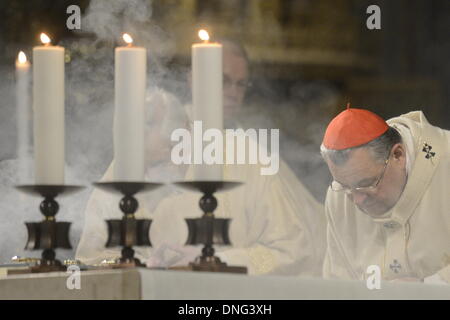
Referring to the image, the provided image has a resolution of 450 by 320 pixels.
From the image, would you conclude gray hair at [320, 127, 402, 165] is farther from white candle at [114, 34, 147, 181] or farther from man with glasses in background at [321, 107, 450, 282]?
white candle at [114, 34, 147, 181]

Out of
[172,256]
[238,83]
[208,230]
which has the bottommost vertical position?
[172,256]

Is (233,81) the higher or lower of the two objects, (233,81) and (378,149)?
the higher

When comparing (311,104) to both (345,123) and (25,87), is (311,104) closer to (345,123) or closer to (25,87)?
(345,123)

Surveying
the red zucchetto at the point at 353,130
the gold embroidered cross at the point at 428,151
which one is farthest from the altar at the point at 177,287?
the gold embroidered cross at the point at 428,151

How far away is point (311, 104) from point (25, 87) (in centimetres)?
94

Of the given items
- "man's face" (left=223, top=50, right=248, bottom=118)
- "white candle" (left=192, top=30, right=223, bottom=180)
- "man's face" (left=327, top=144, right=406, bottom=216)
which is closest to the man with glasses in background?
"man's face" (left=327, top=144, right=406, bottom=216)

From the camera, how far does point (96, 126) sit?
3.58 m

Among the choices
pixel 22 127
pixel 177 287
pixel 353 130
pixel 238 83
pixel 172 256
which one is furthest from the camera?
pixel 22 127

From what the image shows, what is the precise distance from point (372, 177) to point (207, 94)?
1.49 meters

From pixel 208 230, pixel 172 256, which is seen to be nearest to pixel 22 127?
pixel 172 256

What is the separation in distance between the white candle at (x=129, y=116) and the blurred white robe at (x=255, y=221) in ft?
4.68

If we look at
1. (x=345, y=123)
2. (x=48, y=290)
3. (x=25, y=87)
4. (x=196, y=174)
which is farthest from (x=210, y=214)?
(x=25, y=87)

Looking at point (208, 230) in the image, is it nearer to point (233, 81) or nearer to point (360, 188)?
point (360, 188)

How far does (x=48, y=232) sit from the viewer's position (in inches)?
68.2
